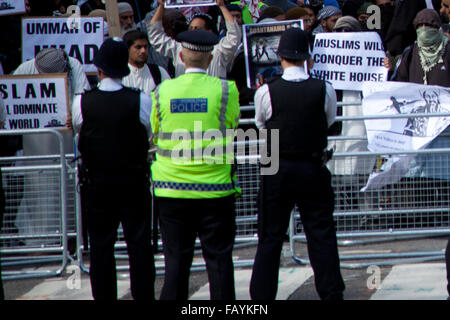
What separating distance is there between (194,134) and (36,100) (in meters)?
3.41

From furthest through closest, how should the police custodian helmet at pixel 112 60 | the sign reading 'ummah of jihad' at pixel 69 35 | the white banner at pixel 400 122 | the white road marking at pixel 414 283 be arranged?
the sign reading 'ummah of jihad' at pixel 69 35 → the white banner at pixel 400 122 → the white road marking at pixel 414 283 → the police custodian helmet at pixel 112 60

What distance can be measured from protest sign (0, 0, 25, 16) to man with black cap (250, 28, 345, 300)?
16.1 feet

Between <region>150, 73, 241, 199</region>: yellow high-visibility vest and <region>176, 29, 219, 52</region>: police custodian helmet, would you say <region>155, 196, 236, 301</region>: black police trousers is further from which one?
<region>176, 29, 219, 52</region>: police custodian helmet

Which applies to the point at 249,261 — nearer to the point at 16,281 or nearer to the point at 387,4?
the point at 16,281

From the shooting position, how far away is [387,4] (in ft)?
43.1

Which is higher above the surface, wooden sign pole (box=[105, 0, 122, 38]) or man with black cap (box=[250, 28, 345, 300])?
wooden sign pole (box=[105, 0, 122, 38])

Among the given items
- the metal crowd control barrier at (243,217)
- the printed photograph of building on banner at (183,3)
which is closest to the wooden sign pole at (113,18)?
the printed photograph of building on banner at (183,3)

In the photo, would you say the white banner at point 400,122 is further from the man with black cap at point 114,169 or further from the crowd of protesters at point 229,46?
the man with black cap at point 114,169

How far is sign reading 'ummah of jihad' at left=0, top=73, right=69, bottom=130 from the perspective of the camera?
33.8ft

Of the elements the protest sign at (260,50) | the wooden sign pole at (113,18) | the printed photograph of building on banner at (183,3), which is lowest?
the protest sign at (260,50)

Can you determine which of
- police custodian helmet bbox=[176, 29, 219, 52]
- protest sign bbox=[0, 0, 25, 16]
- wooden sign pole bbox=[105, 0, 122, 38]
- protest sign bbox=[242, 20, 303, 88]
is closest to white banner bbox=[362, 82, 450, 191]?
protest sign bbox=[242, 20, 303, 88]

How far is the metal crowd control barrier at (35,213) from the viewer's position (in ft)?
32.8

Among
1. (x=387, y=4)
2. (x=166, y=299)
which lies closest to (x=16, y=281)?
(x=166, y=299)

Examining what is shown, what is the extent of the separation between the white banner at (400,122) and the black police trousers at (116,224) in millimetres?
2837
